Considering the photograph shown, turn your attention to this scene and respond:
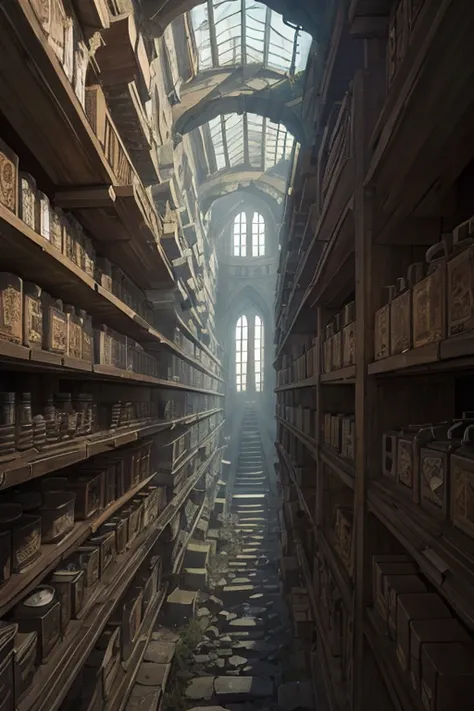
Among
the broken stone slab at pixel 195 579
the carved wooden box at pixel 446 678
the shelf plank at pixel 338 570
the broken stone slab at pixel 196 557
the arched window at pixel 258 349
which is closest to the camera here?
the carved wooden box at pixel 446 678

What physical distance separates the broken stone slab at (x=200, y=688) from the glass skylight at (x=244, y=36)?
8296mm

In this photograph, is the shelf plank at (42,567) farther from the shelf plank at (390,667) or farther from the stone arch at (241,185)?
the stone arch at (241,185)

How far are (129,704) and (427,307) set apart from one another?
3417 mm

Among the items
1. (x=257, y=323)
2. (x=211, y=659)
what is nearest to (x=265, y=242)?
(x=257, y=323)

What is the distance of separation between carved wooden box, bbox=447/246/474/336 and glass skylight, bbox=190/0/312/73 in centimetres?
750

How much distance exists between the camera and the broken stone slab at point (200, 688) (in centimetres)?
409

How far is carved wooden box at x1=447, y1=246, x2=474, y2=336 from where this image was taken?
122 cm

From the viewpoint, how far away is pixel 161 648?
13.8ft

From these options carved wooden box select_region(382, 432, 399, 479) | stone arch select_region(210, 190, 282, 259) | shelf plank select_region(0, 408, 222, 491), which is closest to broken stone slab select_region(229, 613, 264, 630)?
shelf plank select_region(0, 408, 222, 491)

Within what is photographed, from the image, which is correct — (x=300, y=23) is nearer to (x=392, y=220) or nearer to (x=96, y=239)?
(x=96, y=239)

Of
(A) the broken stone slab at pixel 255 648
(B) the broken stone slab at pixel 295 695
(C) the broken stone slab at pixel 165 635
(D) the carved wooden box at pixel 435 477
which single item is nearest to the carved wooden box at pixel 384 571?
(D) the carved wooden box at pixel 435 477

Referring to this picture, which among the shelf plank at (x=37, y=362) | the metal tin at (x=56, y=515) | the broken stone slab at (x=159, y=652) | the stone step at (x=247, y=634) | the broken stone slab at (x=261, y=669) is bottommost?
the stone step at (x=247, y=634)

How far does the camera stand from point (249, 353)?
74.4 ft

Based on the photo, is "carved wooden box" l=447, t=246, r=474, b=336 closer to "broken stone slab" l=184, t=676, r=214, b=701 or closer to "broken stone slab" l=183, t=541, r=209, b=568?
"broken stone slab" l=184, t=676, r=214, b=701
